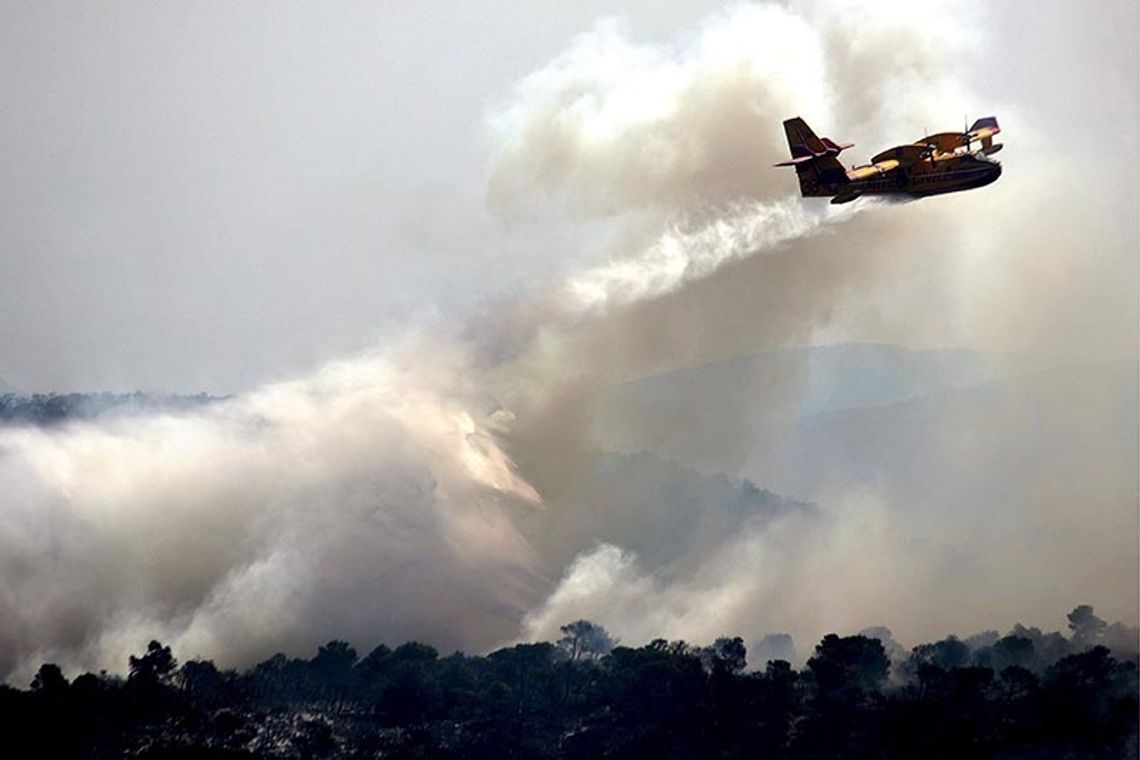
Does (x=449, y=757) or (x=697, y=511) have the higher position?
(x=697, y=511)

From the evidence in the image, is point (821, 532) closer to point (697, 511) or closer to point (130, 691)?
point (697, 511)

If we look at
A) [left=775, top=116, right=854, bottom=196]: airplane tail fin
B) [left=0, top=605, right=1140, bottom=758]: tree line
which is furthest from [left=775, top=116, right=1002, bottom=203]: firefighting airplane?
[left=0, top=605, right=1140, bottom=758]: tree line

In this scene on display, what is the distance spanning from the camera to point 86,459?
350 feet

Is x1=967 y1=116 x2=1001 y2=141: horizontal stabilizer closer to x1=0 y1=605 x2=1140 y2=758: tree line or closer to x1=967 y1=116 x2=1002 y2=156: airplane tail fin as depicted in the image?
x1=967 y1=116 x2=1002 y2=156: airplane tail fin

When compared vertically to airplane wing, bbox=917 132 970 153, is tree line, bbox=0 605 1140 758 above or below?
below

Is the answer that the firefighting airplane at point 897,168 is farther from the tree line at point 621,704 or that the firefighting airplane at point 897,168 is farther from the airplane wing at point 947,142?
the tree line at point 621,704

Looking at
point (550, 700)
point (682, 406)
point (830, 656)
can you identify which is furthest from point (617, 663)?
point (682, 406)

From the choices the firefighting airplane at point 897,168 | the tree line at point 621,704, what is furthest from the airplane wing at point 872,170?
the tree line at point 621,704

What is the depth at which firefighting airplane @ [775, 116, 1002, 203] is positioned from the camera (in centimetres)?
8619

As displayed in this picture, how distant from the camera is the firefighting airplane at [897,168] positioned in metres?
86.2

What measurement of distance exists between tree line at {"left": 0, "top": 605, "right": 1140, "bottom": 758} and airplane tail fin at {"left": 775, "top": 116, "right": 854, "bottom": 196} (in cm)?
2821

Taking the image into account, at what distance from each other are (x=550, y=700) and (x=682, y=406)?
177ft

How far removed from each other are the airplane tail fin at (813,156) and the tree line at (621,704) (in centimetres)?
2821

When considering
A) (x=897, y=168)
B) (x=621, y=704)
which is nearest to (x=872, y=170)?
(x=897, y=168)
